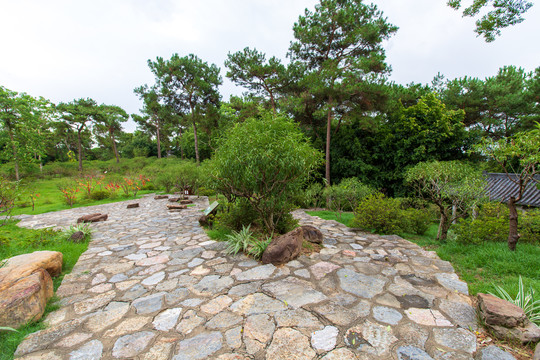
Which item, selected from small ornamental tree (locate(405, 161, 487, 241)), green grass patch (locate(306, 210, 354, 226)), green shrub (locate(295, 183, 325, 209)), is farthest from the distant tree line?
small ornamental tree (locate(405, 161, 487, 241))

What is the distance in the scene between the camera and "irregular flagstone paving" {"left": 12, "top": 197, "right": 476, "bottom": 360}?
6.55 ft

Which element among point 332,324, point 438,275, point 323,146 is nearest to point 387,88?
point 323,146

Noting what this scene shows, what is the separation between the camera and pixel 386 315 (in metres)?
2.43

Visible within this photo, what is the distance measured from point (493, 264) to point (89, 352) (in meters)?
5.43

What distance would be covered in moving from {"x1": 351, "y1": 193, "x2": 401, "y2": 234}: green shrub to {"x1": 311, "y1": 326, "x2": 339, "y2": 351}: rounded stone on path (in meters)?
4.31

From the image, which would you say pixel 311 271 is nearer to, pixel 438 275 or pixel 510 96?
pixel 438 275

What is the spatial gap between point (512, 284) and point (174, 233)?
6.48 meters

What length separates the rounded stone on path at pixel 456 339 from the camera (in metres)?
1.97

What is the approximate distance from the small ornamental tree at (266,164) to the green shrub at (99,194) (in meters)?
12.5

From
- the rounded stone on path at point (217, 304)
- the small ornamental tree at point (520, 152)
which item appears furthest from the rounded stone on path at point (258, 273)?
the small ornamental tree at point (520, 152)

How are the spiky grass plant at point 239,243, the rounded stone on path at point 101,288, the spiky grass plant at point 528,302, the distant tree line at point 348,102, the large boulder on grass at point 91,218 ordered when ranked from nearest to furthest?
the spiky grass plant at point 528,302, the rounded stone on path at point 101,288, the spiky grass plant at point 239,243, the large boulder on grass at point 91,218, the distant tree line at point 348,102

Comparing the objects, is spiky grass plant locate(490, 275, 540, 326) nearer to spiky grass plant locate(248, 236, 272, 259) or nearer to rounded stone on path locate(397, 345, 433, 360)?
rounded stone on path locate(397, 345, 433, 360)

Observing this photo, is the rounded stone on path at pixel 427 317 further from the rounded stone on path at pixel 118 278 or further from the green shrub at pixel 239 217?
the rounded stone on path at pixel 118 278

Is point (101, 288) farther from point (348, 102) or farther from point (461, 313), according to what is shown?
point (348, 102)
